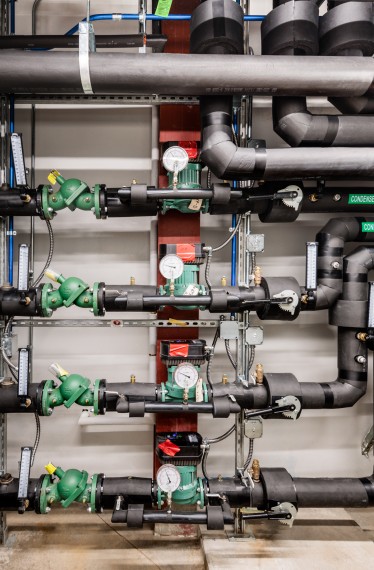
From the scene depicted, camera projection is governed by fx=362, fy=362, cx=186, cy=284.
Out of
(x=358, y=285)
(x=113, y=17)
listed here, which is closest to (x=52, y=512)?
(x=358, y=285)

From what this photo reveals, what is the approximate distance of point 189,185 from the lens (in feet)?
5.57

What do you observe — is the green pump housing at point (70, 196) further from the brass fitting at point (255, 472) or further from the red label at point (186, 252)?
the brass fitting at point (255, 472)

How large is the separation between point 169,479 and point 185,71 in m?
1.76

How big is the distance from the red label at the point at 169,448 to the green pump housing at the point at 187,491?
0.27ft

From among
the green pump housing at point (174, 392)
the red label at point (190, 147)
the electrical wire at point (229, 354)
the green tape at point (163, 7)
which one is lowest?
the green pump housing at point (174, 392)

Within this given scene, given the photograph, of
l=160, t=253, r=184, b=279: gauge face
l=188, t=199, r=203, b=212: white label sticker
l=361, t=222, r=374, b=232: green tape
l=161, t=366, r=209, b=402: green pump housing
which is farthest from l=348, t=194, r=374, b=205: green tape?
l=161, t=366, r=209, b=402: green pump housing

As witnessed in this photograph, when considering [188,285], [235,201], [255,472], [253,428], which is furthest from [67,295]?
[255,472]

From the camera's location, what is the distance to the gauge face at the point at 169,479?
1.63 meters

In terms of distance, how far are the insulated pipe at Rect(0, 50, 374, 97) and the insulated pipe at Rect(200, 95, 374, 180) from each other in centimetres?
19

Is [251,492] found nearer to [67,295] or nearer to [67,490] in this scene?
[67,490]

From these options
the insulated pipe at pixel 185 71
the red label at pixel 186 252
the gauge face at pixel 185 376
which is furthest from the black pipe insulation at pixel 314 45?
the gauge face at pixel 185 376

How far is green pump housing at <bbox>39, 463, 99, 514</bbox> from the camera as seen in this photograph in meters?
1.63

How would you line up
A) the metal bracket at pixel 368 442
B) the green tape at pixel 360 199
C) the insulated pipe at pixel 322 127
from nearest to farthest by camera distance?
the insulated pipe at pixel 322 127
the green tape at pixel 360 199
the metal bracket at pixel 368 442

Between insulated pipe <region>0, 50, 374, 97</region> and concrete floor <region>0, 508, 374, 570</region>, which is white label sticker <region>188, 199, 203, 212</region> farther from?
concrete floor <region>0, 508, 374, 570</region>
